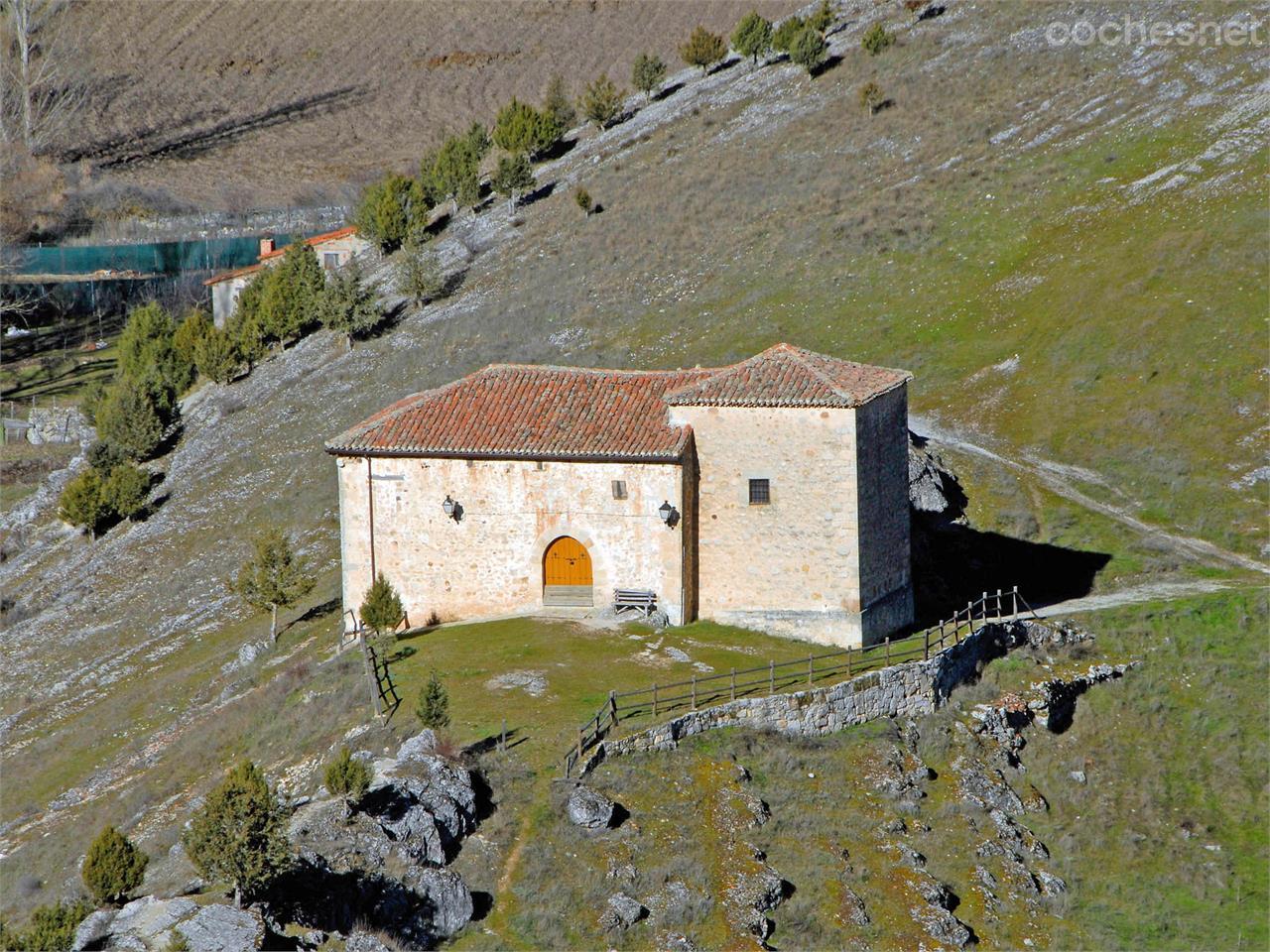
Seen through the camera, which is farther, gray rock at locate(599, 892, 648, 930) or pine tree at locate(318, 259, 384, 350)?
pine tree at locate(318, 259, 384, 350)

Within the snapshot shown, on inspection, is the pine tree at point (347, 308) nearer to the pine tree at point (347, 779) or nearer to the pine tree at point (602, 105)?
the pine tree at point (602, 105)

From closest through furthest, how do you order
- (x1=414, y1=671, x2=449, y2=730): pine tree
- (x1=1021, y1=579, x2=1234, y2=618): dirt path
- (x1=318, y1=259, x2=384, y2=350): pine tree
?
1. (x1=414, y1=671, x2=449, y2=730): pine tree
2. (x1=1021, y1=579, x2=1234, y2=618): dirt path
3. (x1=318, y1=259, x2=384, y2=350): pine tree

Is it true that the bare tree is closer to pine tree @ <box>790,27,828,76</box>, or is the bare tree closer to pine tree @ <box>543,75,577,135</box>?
pine tree @ <box>543,75,577,135</box>

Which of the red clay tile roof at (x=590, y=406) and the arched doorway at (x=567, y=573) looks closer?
the red clay tile roof at (x=590, y=406)

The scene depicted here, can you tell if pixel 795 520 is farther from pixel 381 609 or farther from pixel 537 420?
pixel 381 609

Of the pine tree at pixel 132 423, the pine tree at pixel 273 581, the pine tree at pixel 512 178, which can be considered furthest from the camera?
the pine tree at pixel 512 178

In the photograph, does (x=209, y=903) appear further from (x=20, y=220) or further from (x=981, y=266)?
(x=20, y=220)

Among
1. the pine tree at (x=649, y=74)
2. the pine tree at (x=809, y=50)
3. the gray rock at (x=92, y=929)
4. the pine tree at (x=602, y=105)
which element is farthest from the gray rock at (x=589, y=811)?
the pine tree at (x=649, y=74)

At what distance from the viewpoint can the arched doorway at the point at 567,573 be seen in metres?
Answer: 36.2

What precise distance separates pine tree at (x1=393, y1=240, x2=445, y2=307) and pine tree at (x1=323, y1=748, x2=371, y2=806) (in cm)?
5431

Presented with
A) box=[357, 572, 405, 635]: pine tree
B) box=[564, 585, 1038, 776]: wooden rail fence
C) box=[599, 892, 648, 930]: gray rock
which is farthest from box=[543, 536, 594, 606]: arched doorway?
box=[599, 892, 648, 930]: gray rock

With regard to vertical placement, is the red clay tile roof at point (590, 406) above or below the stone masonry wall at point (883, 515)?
above

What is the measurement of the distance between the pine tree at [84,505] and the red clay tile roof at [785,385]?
31779 millimetres

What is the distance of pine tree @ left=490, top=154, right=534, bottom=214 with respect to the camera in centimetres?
8700
